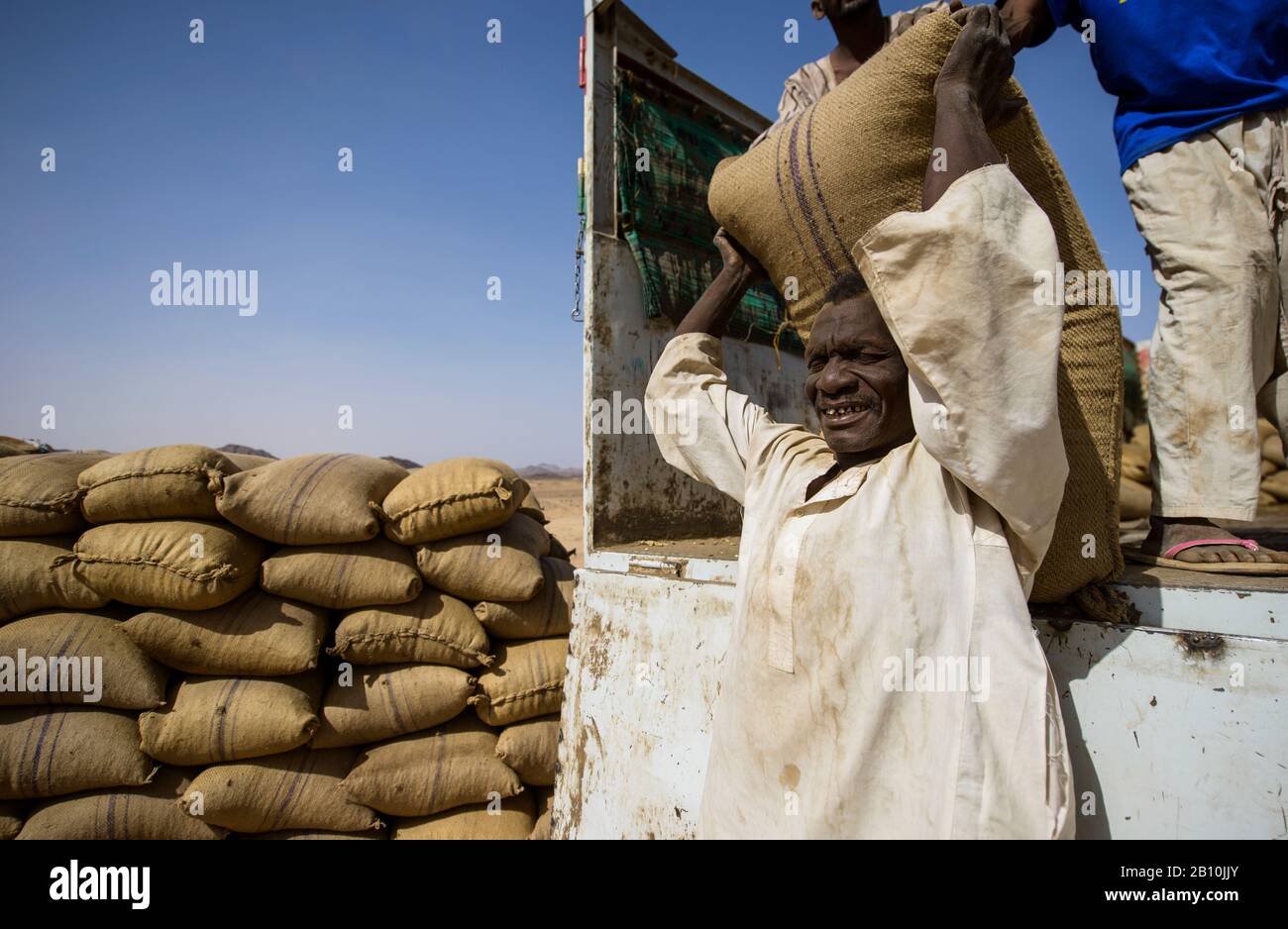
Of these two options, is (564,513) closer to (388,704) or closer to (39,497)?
(388,704)

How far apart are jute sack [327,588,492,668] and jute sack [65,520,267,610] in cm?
46

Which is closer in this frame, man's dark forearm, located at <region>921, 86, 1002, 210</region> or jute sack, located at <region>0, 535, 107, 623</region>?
man's dark forearm, located at <region>921, 86, 1002, 210</region>

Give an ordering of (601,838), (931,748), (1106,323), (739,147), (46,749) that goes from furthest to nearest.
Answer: (739,147)
(46,749)
(601,838)
(1106,323)
(931,748)

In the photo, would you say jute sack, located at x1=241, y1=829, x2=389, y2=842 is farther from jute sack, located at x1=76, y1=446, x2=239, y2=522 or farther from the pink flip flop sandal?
the pink flip flop sandal

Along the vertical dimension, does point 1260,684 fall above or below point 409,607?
above

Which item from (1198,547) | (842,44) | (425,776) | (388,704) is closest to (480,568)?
(388,704)

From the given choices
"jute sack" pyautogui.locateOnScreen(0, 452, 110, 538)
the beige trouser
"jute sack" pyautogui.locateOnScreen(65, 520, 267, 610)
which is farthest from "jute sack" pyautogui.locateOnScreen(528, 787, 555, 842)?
the beige trouser

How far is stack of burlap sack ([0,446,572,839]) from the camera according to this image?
8.64 feet

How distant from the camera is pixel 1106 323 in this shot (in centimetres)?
152

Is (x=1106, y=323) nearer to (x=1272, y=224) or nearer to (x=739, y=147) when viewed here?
(x=1272, y=224)

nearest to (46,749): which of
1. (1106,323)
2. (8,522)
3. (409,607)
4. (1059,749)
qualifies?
(8,522)

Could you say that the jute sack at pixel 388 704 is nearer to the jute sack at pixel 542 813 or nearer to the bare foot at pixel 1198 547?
the jute sack at pixel 542 813

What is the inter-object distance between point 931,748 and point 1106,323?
3.22 ft

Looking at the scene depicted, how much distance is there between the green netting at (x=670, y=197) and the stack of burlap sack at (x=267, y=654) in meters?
1.08
